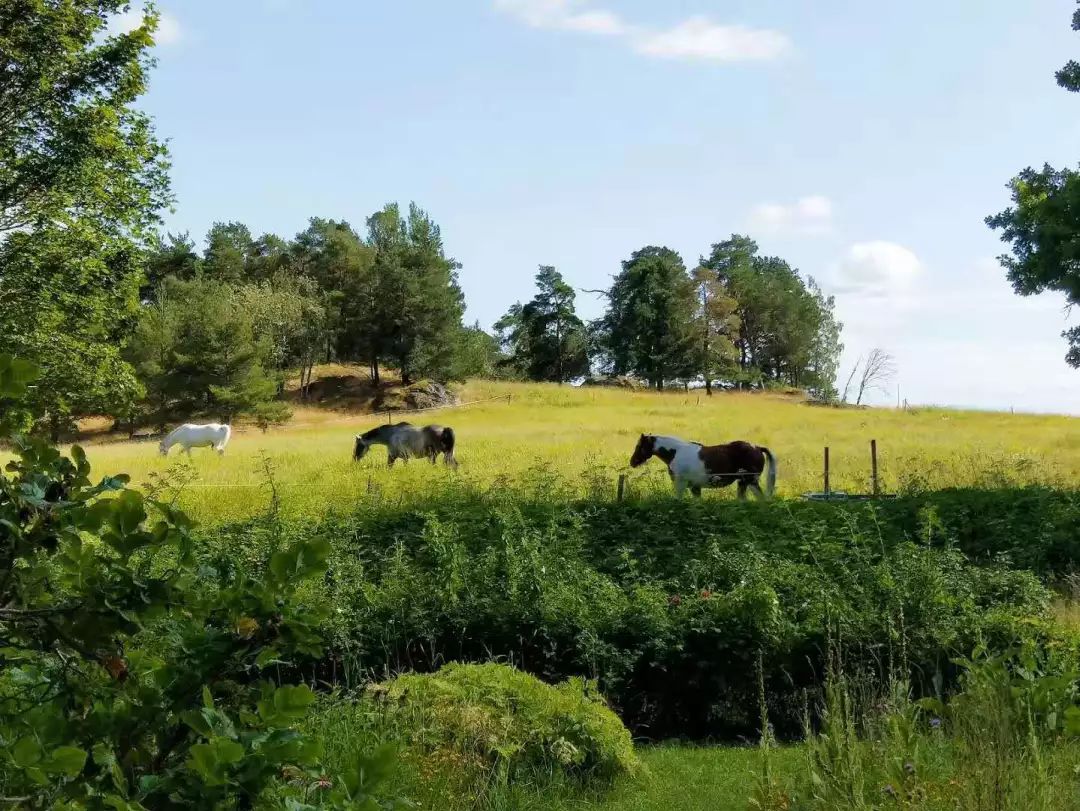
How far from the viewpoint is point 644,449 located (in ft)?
69.1

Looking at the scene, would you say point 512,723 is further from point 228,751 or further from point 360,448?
point 360,448

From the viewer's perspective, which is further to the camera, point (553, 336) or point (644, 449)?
point (553, 336)

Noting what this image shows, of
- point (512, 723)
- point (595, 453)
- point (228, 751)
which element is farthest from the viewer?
point (595, 453)

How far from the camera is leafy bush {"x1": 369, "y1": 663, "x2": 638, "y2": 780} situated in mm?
6070

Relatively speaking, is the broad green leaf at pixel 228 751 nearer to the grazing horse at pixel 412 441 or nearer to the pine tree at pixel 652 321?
the grazing horse at pixel 412 441

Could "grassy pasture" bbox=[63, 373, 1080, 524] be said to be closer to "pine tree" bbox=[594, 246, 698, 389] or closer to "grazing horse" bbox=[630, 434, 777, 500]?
"grazing horse" bbox=[630, 434, 777, 500]

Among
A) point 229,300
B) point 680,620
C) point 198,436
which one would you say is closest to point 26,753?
point 680,620

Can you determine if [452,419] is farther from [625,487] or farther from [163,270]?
[163,270]

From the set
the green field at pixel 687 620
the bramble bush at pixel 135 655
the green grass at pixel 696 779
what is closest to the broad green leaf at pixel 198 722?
the bramble bush at pixel 135 655

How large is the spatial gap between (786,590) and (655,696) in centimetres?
179

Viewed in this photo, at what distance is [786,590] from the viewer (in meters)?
9.01

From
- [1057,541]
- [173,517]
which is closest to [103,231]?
[1057,541]

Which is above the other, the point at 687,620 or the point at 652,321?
the point at 652,321

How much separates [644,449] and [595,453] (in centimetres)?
612
